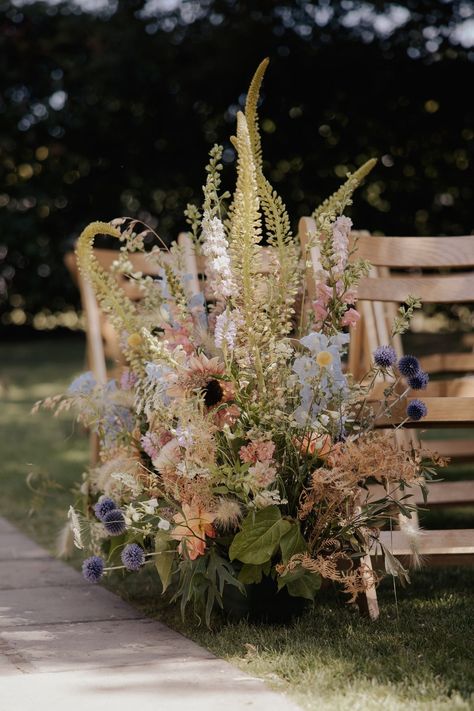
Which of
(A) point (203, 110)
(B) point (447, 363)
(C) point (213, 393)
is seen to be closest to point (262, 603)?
(C) point (213, 393)

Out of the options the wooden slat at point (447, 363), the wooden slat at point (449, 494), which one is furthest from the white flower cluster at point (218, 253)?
the wooden slat at point (447, 363)

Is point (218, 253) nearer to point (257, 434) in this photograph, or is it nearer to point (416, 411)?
point (257, 434)

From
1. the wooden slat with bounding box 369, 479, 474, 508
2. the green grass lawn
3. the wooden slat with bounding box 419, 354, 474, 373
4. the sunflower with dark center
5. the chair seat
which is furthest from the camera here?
the wooden slat with bounding box 419, 354, 474, 373

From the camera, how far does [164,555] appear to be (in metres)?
2.97

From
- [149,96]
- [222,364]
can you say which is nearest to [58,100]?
[149,96]

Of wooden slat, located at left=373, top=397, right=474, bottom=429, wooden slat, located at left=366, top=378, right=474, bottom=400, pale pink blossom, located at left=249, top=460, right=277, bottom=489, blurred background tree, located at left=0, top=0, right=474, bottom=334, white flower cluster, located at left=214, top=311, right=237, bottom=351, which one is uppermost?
blurred background tree, located at left=0, top=0, right=474, bottom=334

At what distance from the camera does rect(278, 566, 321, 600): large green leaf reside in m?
2.84

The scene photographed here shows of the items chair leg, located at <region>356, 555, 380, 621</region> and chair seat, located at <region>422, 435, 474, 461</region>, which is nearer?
chair leg, located at <region>356, 555, 380, 621</region>

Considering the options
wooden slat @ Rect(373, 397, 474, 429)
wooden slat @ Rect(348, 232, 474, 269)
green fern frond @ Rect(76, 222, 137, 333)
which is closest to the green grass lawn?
green fern frond @ Rect(76, 222, 137, 333)

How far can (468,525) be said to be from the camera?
14.9 ft

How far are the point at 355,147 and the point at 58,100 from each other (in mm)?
4783

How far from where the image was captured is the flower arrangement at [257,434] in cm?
284

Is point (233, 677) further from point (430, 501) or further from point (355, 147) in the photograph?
point (355, 147)

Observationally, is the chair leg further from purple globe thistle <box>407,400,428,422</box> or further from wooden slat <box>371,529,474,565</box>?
purple globe thistle <box>407,400,428,422</box>
